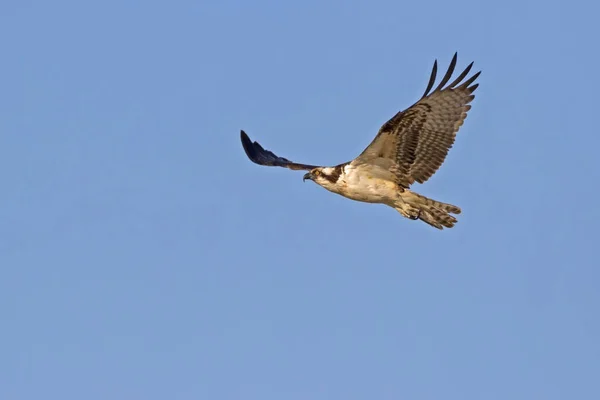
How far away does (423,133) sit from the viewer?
16.6 m

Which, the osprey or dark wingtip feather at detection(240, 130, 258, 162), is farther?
dark wingtip feather at detection(240, 130, 258, 162)

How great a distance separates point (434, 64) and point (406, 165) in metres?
1.57

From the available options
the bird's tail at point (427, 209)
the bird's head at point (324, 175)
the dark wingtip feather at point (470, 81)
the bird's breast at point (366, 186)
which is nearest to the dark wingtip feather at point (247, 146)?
the bird's head at point (324, 175)

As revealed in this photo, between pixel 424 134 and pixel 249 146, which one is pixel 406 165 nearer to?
pixel 424 134

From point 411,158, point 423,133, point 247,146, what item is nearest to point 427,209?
point 411,158

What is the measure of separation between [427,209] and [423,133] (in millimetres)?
1218

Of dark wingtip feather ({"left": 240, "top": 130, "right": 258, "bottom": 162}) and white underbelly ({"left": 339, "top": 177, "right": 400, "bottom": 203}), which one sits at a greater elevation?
dark wingtip feather ({"left": 240, "top": 130, "right": 258, "bottom": 162})

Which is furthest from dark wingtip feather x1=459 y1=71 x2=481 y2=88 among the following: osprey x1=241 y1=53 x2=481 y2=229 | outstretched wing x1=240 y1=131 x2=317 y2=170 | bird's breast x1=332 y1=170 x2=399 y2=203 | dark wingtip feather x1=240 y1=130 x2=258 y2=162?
dark wingtip feather x1=240 y1=130 x2=258 y2=162

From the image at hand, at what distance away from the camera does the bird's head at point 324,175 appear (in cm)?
1730

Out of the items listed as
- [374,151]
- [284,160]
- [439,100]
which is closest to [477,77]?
[439,100]

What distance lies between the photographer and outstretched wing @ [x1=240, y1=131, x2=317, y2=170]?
1966 cm

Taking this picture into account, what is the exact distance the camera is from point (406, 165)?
1702 cm

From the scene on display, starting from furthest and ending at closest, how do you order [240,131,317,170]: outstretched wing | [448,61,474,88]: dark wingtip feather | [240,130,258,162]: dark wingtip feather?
[240,130,258,162]: dark wingtip feather → [240,131,317,170]: outstretched wing → [448,61,474,88]: dark wingtip feather

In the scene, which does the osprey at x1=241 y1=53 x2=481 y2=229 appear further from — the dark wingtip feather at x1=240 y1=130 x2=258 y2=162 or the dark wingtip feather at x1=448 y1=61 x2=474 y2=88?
the dark wingtip feather at x1=240 y1=130 x2=258 y2=162
